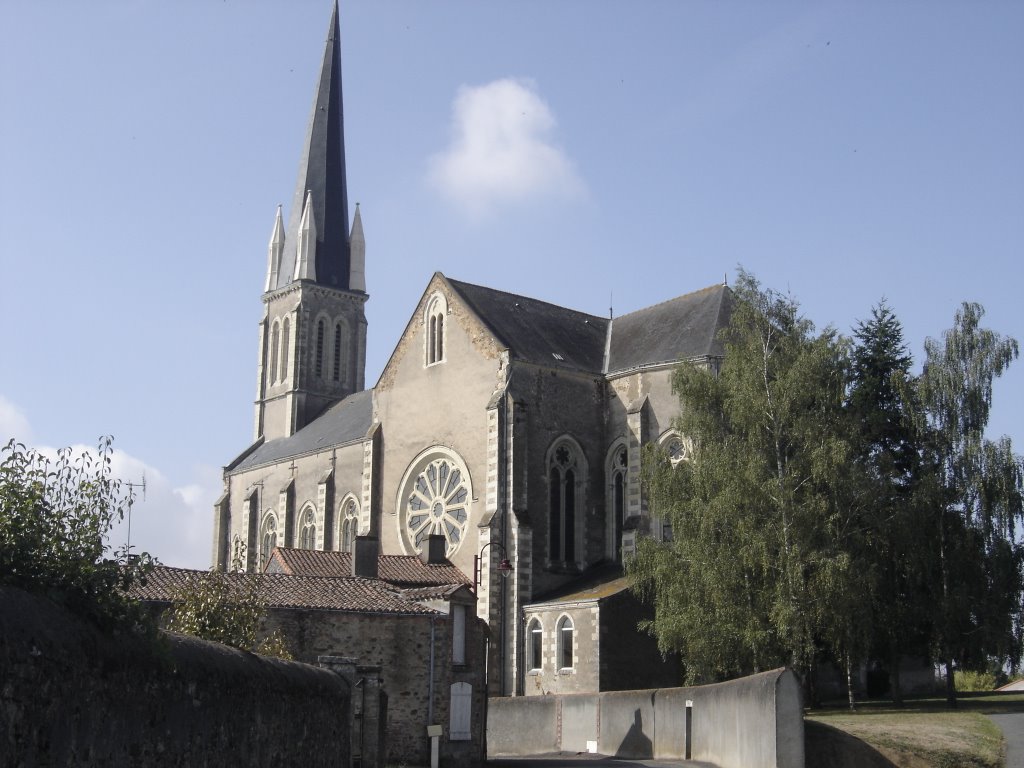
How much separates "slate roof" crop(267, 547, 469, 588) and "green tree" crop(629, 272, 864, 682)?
6752 mm

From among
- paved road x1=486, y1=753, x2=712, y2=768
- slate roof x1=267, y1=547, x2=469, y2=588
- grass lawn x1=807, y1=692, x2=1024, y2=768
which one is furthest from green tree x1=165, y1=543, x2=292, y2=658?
slate roof x1=267, y1=547, x2=469, y2=588

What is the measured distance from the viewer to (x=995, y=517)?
31.2m

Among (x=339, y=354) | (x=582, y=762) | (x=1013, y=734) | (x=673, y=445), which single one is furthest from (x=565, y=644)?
(x=339, y=354)

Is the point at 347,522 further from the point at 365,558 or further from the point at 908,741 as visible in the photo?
the point at 908,741

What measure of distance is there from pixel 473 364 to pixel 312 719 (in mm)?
24885

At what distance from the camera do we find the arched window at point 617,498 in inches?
1544

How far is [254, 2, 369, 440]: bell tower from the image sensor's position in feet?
204

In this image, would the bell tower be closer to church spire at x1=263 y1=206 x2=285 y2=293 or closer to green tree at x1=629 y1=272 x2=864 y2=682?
church spire at x1=263 y1=206 x2=285 y2=293

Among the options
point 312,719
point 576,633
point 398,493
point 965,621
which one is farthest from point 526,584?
point 312,719

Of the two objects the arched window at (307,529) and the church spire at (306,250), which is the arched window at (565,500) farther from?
the church spire at (306,250)

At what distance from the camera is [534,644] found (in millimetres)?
36000

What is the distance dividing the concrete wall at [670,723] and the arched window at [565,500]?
5956 millimetres

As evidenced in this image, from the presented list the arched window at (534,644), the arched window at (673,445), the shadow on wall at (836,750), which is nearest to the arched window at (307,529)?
the arched window at (534,644)

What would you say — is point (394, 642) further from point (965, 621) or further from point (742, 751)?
point (965, 621)
